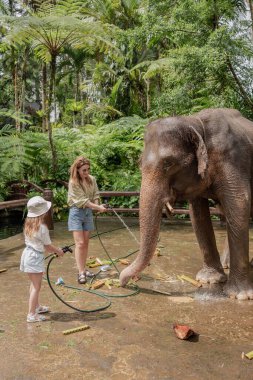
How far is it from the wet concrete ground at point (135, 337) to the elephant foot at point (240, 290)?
0.09 m

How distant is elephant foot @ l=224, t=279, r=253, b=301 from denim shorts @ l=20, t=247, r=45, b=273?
6.72ft

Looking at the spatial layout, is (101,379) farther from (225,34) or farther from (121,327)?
(225,34)

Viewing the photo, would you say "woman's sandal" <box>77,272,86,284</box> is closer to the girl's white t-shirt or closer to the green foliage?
the girl's white t-shirt

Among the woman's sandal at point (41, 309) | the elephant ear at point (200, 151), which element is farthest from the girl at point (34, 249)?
the elephant ear at point (200, 151)

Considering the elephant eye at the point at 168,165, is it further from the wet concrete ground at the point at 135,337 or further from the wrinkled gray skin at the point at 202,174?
the wet concrete ground at the point at 135,337

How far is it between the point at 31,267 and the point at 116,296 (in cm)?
115

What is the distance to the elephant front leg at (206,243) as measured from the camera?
4.89m

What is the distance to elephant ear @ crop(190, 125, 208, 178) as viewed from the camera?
3.95 meters

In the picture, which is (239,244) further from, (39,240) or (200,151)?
(39,240)

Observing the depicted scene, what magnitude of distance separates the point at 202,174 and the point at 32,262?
1.83 meters

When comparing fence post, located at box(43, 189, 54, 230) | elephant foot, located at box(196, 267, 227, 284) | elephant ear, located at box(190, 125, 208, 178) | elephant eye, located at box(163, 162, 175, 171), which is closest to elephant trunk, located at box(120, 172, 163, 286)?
elephant eye, located at box(163, 162, 175, 171)

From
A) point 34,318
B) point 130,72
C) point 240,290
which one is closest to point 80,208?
point 34,318

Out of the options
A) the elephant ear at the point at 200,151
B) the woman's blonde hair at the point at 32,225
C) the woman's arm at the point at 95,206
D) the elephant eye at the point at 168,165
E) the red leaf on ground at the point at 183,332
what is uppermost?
the elephant ear at the point at 200,151

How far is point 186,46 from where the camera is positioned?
8398 mm
